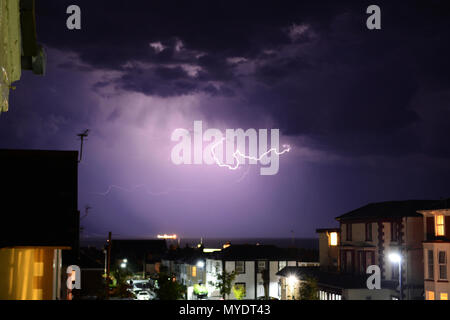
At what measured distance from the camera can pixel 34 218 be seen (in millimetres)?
11148

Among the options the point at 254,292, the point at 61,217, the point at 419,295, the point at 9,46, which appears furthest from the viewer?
the point at 254,292

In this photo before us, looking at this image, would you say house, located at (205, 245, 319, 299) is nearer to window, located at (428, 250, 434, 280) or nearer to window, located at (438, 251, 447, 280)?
window, located at (428, 250, 434, 280)

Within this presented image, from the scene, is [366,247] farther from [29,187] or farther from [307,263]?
[29,187]

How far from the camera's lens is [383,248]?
48.3 meters

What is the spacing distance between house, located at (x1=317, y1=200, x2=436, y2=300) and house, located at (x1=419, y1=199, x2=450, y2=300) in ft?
6.20

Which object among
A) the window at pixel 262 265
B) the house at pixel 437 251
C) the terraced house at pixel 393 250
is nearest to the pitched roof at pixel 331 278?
the terraced house at pixel 393 250

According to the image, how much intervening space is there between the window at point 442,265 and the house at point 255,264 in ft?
88.7

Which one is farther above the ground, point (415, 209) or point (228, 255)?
point (415, 209)

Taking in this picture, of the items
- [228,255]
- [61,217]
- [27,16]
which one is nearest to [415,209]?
[228,255]

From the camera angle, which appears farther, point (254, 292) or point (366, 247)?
point (254, 292)

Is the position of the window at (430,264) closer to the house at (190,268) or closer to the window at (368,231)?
the window at (368,231)

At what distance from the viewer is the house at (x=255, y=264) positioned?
65.6 m
